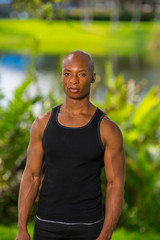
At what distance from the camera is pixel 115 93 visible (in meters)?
7.20

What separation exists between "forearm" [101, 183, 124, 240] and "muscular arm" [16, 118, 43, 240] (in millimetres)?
377

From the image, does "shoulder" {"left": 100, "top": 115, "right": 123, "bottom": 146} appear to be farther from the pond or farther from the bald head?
the pond

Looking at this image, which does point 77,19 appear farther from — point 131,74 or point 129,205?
point 129,205

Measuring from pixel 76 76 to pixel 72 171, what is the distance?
17.6 inches

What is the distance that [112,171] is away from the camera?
219 cm

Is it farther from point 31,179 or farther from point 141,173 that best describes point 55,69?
point 31,179

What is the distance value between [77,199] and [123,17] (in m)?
65.8

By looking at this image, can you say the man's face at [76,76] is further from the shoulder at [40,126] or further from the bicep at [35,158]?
the bicep at [35,158]

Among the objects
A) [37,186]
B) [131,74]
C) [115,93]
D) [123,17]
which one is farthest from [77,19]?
[37,186]

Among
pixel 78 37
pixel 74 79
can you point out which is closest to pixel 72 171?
pixel 74 79

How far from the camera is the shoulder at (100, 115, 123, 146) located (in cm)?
213

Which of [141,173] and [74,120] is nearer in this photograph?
[74,120]

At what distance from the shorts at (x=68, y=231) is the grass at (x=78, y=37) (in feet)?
139

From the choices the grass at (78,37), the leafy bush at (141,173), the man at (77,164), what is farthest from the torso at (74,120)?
the grass at (78,37)
